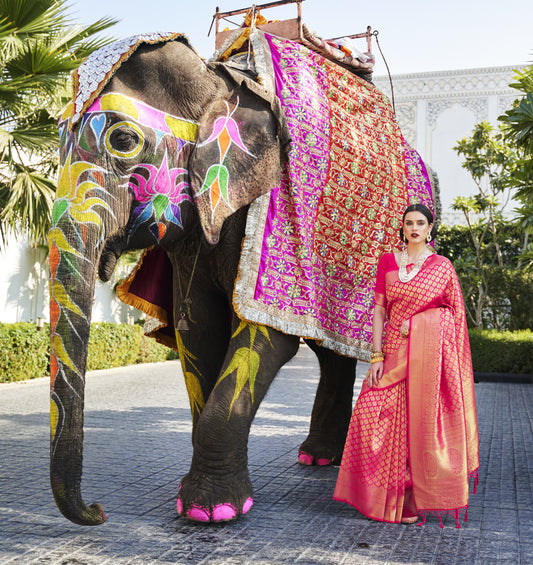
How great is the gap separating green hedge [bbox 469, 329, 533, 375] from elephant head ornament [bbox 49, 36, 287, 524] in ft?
36.7

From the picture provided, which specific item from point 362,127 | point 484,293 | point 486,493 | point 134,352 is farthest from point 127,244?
point 484,293

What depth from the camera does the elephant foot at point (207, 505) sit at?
3.15 m

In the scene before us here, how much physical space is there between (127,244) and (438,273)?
148cm

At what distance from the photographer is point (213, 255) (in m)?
3.54

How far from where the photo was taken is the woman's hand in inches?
138

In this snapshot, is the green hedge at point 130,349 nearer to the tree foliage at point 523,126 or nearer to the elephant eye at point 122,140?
the tree foliage at point 523,126

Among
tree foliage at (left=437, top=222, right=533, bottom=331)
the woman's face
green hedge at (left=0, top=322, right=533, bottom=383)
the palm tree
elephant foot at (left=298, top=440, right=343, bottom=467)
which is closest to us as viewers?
the woman's face

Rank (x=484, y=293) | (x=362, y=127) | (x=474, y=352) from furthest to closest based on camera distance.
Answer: (x=484, y=293)
(x=474, y=352)
(x=362, y=127)

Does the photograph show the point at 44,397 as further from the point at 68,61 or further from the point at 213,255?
the point at 213,255

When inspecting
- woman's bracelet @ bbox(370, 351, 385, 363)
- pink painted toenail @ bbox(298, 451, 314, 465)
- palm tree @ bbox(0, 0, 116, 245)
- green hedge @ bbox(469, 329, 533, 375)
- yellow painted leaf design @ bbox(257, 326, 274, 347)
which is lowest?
green hedge @ bbox(469, 329, 533, 375)

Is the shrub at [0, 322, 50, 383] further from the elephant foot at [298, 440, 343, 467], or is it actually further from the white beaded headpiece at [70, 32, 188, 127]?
the white beaded headpiece at [70, 32, 188, 127]

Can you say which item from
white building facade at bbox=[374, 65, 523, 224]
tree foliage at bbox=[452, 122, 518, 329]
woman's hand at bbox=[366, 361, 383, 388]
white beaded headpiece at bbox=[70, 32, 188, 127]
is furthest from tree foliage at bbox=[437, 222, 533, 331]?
white beaded headpiece at bbox=[70, 32, 188, 127]

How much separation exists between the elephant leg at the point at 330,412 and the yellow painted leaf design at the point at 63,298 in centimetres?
216

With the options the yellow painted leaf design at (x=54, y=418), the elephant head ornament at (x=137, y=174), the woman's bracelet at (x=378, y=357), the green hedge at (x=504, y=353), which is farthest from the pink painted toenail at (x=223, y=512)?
the green hedge at (x=504, y=353)
